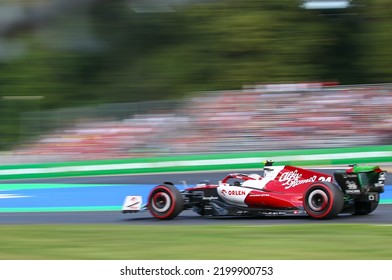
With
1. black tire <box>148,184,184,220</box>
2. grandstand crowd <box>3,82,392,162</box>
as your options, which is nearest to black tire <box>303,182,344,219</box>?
black tire <box>148,184,184,220</box>

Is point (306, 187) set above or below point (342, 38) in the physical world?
below

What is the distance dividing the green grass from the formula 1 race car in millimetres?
458

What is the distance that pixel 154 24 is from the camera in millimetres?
29297

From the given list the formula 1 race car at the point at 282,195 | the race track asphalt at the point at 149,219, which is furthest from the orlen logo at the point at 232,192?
the race track asphalt at the point at 149,219

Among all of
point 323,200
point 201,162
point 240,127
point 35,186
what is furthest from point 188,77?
point 323,200

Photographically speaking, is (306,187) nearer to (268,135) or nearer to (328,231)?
(328,231)

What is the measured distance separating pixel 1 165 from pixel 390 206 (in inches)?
397

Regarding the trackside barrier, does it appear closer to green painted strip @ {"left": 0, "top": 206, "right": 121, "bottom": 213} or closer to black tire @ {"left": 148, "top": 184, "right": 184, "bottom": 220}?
green painted strip @ {"left": 0, "top": 206, "right": 121, "bottom": 213}

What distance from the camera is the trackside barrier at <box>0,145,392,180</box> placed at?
50.9ft

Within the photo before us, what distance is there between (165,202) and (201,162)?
7.36 m

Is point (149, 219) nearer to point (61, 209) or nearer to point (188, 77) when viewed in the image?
point (61, 209)

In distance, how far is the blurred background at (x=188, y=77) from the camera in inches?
681

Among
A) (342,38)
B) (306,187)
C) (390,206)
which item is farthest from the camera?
(342,38)

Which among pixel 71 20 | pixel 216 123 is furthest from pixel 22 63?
pixel 216 123
